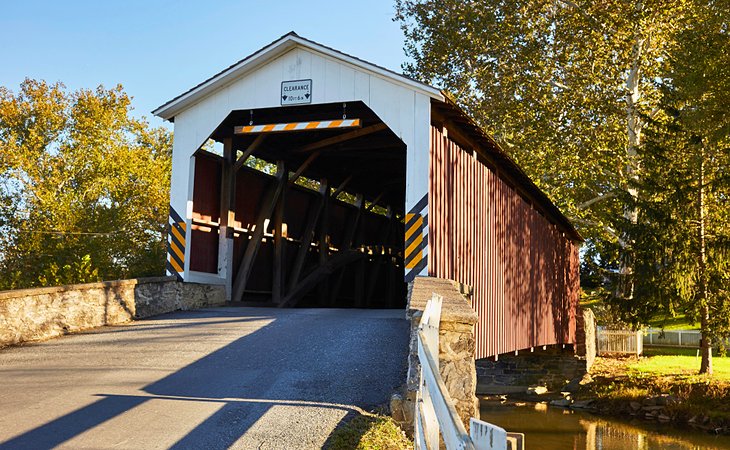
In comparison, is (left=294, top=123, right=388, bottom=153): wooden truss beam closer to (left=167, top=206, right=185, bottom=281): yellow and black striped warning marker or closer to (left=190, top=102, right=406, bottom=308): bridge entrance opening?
(left=190, top=102, right=406, bottom=308): bridge entrance opening

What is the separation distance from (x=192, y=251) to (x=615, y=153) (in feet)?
52.2

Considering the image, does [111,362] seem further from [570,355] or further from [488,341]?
[570,355]

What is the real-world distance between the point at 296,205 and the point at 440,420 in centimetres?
1308

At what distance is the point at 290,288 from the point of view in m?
14.9

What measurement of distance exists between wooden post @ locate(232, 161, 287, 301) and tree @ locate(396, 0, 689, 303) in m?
10.9

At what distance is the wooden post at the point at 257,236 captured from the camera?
12750mm

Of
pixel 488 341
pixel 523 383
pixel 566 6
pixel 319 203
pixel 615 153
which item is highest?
pixel 566 6

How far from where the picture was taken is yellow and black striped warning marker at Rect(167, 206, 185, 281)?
1143 cm

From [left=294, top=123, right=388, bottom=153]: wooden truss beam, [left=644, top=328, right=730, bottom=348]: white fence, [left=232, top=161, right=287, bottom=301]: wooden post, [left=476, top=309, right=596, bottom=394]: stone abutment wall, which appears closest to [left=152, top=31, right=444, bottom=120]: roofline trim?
[left=294, top=123, right=388, bottom=153]: wooden truss beam

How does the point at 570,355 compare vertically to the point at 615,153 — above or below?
below

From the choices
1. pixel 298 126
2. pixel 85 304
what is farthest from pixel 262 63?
pixel 85 304

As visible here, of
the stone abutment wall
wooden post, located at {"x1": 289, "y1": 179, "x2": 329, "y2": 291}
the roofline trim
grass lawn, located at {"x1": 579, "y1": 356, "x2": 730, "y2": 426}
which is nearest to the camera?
the roofline trim

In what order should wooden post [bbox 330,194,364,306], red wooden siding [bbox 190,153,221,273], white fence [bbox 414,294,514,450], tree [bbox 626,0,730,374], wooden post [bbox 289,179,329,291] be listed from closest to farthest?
1. white fence [bbox 414,294,514,450]
2. red wooden siding [bbox 190,153,221,273]
3. wooden post [bbox 289,179,329,291]
4. wooden post [bbox 330,194,364,306]
5. tree [bbox 626,0,730,374]

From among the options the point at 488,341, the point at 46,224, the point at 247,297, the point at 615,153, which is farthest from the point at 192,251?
the point at 46,224
